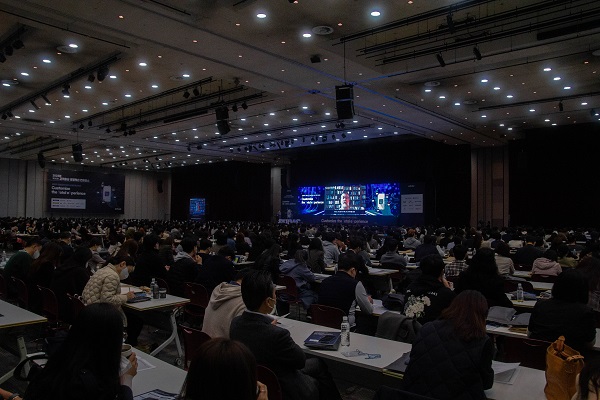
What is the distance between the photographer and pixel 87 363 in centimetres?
182

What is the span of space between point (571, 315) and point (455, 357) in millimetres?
1437

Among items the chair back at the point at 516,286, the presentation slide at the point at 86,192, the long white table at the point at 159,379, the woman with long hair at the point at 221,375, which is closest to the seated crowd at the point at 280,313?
the woman with long hair at the point at 221,375

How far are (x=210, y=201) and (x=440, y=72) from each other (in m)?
24.2

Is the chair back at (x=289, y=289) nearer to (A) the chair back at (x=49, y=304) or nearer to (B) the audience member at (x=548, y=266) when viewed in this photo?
(A) the chair back at (x=49, y=304)

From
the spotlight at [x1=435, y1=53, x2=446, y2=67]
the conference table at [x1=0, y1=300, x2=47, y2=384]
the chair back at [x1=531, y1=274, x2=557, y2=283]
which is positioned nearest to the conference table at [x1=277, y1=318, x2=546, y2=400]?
the conference table at [x1=0, y1=300, x2=47, y2=384]

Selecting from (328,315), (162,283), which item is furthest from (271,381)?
(162,283)

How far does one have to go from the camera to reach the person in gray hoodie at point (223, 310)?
140 inches

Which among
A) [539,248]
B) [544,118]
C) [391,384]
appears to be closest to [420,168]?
[544,118]

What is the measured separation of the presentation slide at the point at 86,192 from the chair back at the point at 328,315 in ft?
97.8

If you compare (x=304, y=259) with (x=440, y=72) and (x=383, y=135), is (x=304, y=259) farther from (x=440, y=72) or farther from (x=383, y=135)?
(x=383, y=135)

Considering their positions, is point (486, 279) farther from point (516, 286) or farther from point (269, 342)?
point (269, 342)

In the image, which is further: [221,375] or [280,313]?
[280,313]

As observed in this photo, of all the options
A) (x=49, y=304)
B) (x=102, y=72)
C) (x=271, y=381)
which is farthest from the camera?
(x=102, y=72)

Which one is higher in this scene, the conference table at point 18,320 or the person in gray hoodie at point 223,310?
the person in gray hoodie at point 223,310
